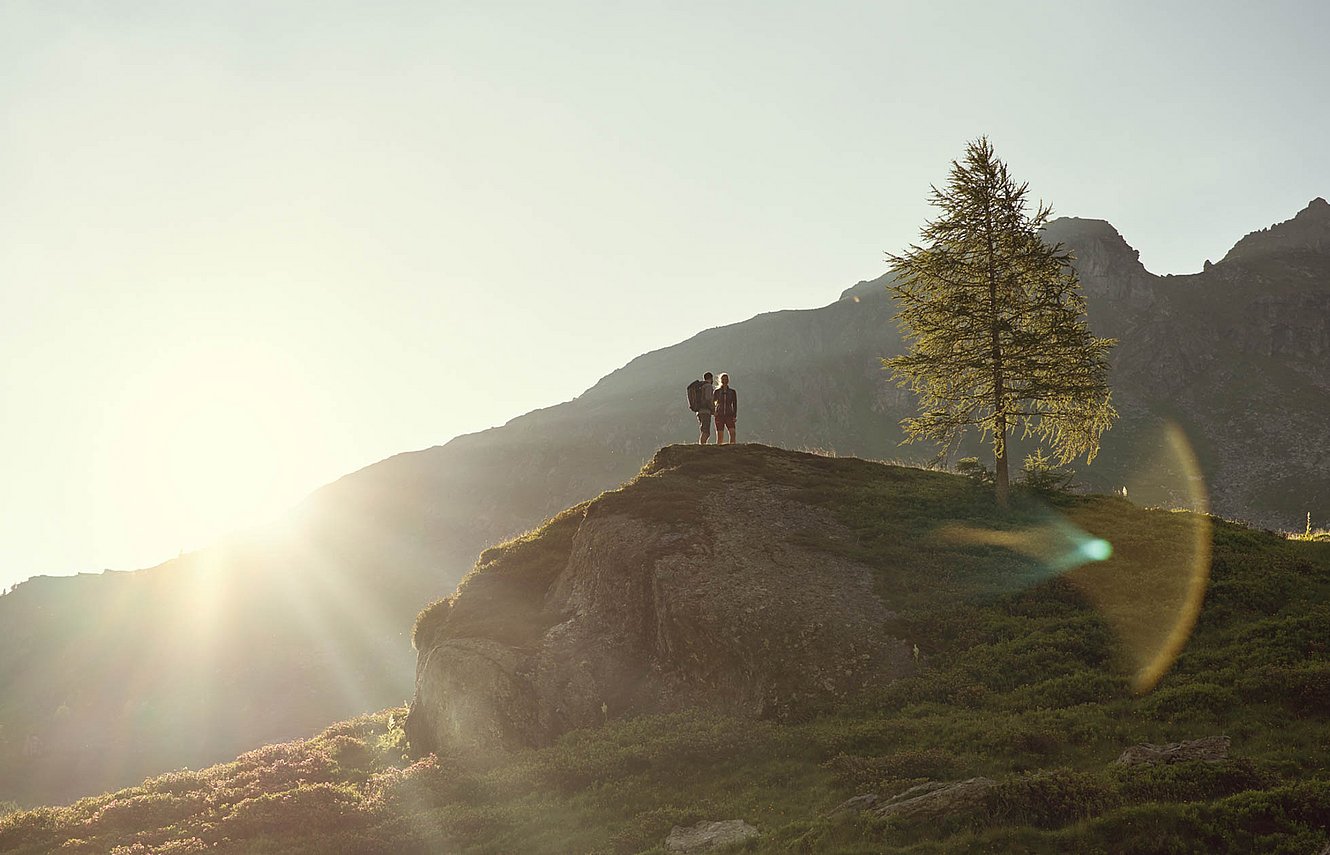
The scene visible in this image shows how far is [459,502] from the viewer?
159250 mm

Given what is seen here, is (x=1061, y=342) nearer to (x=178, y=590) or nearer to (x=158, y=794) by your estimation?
(x=158, y=794)

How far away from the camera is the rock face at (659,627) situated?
65.2 ft

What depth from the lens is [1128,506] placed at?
2805 cm

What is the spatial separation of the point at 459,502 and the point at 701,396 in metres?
136

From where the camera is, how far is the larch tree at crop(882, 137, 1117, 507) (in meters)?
26.2

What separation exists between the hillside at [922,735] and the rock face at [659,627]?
0.21 metres

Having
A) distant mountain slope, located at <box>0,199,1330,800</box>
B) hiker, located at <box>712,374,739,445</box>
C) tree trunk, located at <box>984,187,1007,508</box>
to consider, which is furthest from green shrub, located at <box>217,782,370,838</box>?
distant mountain slope, located at <box>0,199,1330,800</box>

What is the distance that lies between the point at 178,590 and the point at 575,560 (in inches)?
4734

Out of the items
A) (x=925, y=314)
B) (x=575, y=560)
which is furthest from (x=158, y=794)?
(x=925, y=314)

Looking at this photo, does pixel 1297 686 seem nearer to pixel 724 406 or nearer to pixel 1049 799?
pixel 1049 799

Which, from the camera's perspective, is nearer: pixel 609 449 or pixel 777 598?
pixel 777 598

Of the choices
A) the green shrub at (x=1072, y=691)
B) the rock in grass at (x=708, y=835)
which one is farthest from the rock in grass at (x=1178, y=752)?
the rock in grass at (x=708, y=835)

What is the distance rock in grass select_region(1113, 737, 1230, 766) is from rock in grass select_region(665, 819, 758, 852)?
6.43m

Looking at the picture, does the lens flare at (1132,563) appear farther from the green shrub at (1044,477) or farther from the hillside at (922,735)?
the green shrub at (1044,477)
